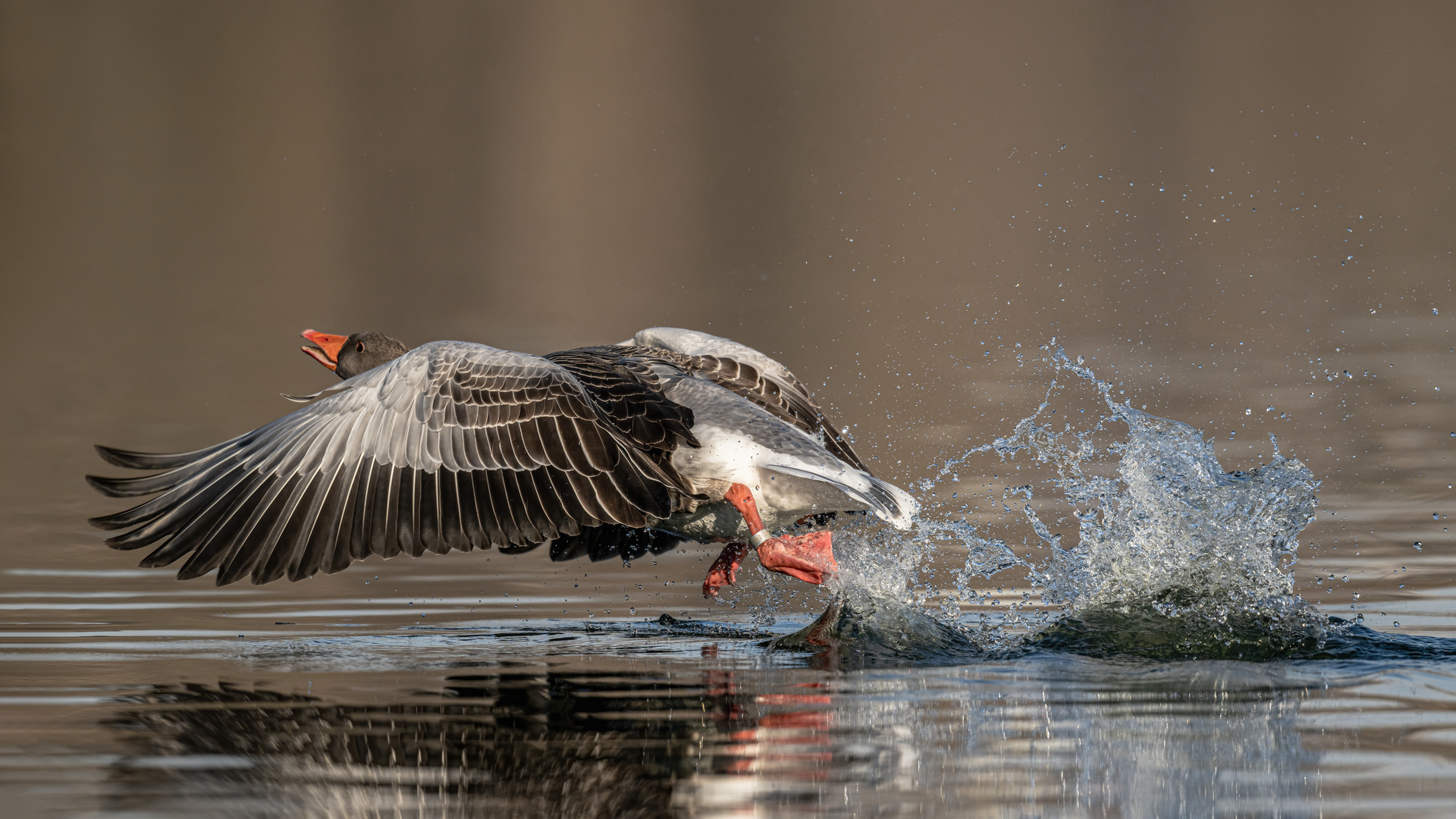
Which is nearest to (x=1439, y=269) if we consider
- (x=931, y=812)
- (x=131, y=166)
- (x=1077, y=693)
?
(x=1077, y=693)

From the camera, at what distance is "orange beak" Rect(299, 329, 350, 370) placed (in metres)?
10.6

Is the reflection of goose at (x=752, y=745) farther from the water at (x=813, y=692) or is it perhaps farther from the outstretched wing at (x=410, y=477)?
the outstretched wing at (x=410, y=477)

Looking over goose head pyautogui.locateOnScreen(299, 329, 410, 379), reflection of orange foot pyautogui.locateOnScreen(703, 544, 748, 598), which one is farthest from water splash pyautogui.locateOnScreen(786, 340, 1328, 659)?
goose head pyautogui.locateOnScreen(299, 329, 410, 379)

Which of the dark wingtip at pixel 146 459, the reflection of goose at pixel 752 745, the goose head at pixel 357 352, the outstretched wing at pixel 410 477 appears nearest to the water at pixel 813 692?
the reflection of goose at pixel 752 745

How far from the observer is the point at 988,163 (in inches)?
1768

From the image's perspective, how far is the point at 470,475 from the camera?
28.2 feet

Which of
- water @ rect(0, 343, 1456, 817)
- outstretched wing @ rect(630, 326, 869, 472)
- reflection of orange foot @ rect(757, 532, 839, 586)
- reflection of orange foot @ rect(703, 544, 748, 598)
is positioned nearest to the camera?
water @ rect(0, 343, 1456, 817)

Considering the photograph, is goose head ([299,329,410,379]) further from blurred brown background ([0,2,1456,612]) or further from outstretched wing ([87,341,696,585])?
blurred brown background ([0,2,1456,612])

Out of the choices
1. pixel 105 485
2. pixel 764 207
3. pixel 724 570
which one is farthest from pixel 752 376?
pixel 764 207

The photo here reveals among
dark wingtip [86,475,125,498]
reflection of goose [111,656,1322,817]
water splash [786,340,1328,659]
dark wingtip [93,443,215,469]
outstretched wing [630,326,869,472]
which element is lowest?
reflection of goose [111,656,1322,817]

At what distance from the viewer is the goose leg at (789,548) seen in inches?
347

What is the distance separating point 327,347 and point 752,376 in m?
2.75

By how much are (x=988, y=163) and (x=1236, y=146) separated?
6512mm

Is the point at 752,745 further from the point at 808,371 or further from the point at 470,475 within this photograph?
the point at 808,371
